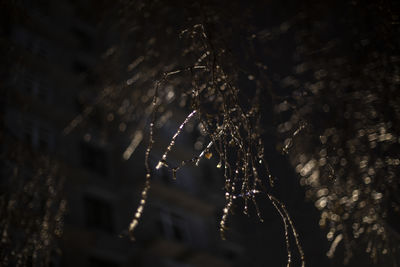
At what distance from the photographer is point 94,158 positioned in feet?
41.8

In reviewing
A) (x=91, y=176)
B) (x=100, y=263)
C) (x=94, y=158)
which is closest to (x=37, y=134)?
(x=91, y=176)

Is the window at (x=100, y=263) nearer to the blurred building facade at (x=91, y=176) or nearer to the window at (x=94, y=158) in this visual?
the blurred building facade at (x=91, y=176)

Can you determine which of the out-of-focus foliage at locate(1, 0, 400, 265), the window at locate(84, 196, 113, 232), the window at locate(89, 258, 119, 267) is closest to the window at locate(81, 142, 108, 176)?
the window at locate(84, 196, 113, 232)

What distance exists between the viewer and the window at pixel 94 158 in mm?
12430

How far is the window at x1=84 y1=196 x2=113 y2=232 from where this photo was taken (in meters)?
11.2

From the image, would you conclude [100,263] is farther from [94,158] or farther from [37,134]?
[37,134]

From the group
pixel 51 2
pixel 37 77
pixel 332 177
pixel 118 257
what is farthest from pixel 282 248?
pixel 51 2

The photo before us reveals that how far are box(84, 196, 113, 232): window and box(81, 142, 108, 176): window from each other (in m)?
0.99

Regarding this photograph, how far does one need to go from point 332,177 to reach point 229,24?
150 cm

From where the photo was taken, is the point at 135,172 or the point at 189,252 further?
the point at 135,172

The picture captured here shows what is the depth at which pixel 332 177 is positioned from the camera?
214 cm

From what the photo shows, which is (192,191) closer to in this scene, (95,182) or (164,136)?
(164,136)

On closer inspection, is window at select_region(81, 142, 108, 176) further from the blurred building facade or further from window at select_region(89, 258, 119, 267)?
window at select_region(89, 258, 119, 267)

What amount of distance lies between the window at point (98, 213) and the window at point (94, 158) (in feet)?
3.24
